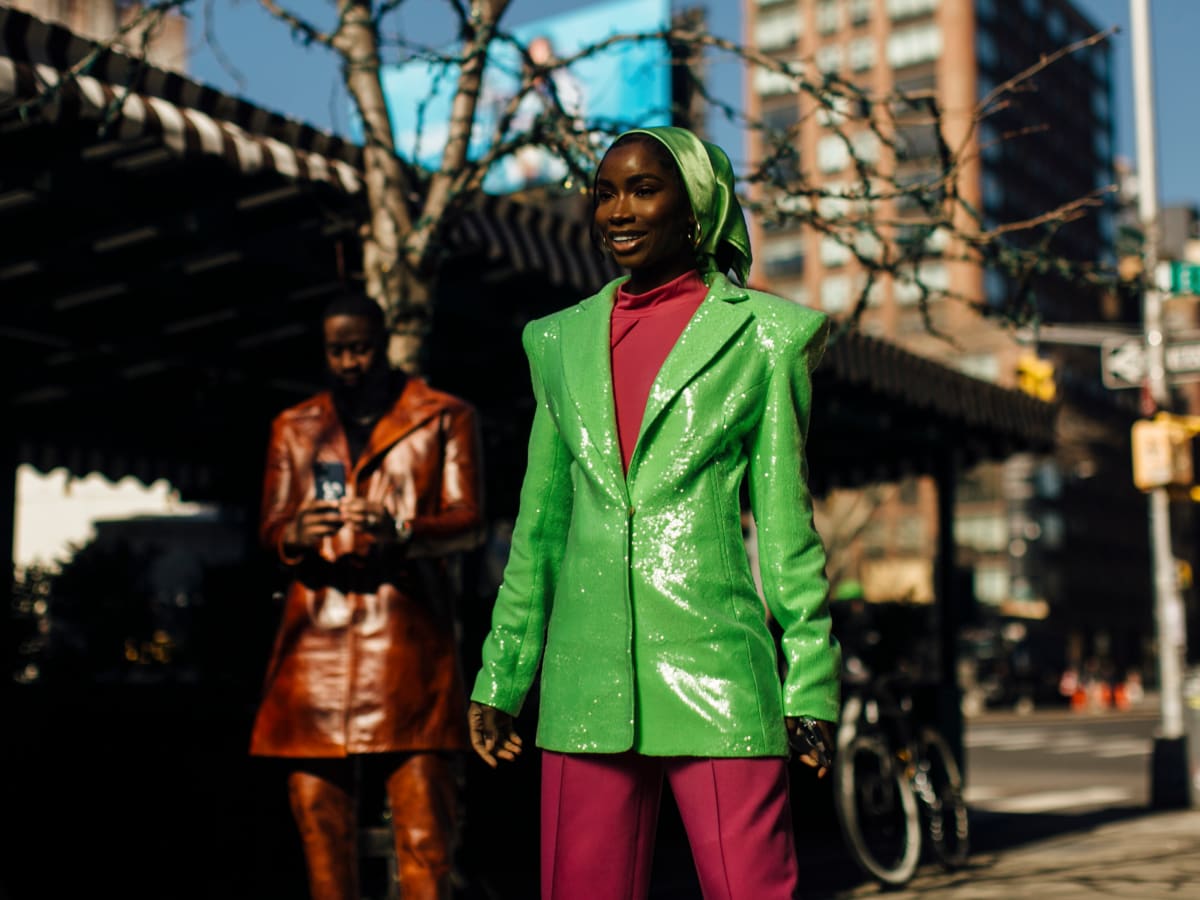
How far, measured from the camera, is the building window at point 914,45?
87.8m

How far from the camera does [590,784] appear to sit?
280 cm

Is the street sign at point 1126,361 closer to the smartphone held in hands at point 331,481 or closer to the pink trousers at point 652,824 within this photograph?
the smartphone held in hands at point 331,481

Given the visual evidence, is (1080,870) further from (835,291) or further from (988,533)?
(835,291)

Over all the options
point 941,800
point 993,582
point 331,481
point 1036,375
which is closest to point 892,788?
point 941,800

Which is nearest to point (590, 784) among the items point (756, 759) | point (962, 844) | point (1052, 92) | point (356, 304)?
point (756, 759)

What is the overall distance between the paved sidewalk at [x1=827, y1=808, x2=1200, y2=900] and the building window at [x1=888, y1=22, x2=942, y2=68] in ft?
267

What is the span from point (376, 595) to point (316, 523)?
30 cm

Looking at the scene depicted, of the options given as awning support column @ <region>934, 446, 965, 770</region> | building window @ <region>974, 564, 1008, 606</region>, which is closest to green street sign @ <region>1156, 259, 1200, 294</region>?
awning support column @ <region>934, 446, 965, 770</region>

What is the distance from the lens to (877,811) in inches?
349

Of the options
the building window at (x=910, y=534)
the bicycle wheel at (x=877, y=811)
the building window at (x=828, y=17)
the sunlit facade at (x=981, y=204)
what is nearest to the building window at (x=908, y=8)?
the sunlit facade at (x=981, y=204)

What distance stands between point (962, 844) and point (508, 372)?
455 centimetres

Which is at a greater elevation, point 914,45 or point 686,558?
point 914,45

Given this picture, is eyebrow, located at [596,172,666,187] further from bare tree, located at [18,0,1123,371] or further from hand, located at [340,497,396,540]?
bare tree, located at [18,0,1123,371]

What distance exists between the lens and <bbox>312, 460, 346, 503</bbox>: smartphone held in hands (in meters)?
4.36
